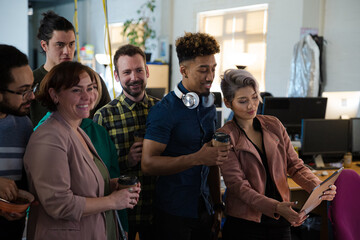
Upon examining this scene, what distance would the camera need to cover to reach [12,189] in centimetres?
117

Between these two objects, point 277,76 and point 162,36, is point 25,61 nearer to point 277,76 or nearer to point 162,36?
point 277,76

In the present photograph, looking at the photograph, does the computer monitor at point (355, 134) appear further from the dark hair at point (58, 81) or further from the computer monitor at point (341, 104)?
the dark hair at point (58, 81)

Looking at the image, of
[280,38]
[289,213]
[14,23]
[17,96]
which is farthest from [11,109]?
[280,38]

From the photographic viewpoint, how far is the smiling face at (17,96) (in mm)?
1234

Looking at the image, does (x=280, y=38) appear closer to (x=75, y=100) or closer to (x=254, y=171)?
(x=254, y=171)

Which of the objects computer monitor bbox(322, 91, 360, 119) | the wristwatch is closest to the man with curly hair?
the wristwatch

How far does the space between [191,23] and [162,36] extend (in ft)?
3.06

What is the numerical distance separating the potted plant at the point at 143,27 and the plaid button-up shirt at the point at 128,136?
710 centimetres

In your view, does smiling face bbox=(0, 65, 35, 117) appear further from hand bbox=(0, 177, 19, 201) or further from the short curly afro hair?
the short curly afro hair

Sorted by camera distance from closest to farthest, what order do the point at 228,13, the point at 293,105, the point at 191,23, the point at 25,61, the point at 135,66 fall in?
the point at 25,61 → the point at 135,66 → the point at 293,105 → the point at 228,13 → the point at 191,23

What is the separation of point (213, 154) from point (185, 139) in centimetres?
23

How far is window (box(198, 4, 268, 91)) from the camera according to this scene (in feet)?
22.6

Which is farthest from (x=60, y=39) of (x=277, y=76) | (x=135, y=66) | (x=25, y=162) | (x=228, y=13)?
(x=228, y=13)

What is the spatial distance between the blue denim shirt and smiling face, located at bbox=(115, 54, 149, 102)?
0.22m
